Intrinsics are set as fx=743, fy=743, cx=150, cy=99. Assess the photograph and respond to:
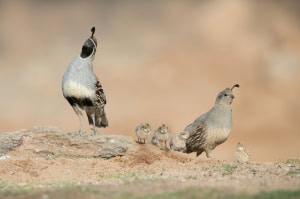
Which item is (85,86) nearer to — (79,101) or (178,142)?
(79,101)

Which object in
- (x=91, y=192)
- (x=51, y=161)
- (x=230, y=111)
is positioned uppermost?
(x=230, y=111)

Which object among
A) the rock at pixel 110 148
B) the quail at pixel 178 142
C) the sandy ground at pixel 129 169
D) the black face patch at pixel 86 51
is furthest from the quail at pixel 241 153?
the black face patch at pixel 86 51

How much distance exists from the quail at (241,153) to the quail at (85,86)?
3.38m

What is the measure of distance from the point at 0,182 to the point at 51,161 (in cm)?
181

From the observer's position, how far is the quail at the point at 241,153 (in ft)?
58.4

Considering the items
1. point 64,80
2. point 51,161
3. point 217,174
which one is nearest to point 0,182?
point 51,161

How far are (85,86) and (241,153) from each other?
160 inches

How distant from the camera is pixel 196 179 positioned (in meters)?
13.7

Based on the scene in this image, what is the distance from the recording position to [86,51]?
17781 millimetres

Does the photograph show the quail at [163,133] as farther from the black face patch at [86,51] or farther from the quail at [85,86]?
the black face patch at [86,51]

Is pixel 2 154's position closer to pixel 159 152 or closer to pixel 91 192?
pixel 159 152

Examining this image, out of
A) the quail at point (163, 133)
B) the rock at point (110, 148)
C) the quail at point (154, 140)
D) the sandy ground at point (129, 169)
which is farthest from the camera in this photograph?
the quail at point (154, 140)

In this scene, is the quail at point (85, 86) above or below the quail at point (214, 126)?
above

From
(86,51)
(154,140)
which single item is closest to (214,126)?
(154,140)
